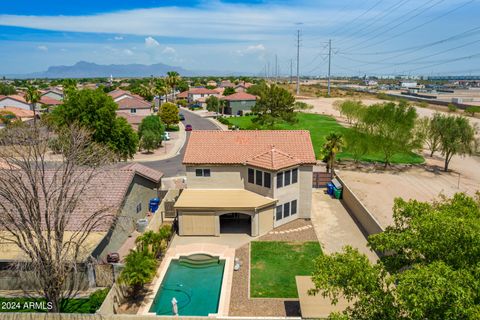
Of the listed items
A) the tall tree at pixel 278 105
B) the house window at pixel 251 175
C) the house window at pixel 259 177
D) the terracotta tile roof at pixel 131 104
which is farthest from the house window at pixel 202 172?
the terracotta tile roof at pixel 131 104

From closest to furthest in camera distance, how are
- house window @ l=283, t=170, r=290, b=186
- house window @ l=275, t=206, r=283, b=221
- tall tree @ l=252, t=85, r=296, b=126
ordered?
house window @ l=283, t=170, r=290, b=186 → house window @ l=275, t=206, r=283, b=221 → tall tree @ l=252, t=85, r=296, b=126

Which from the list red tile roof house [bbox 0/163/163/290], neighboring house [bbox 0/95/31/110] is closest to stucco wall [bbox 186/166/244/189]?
red tile roof house [bbox 0/163/163/290]

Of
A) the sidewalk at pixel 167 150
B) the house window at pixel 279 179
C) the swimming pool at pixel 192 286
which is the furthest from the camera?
the sidewalk at pixel 167 150

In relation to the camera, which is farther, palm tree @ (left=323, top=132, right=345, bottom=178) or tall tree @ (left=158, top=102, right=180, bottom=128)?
tall tree @ (left=158, top=102, right=180, bottom=128)

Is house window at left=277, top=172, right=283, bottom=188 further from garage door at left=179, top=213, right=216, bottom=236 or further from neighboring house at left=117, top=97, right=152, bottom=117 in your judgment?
neighboring house at left=117, top=97, right=152, bottom=117

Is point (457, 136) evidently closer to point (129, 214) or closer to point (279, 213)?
point (279, 213)

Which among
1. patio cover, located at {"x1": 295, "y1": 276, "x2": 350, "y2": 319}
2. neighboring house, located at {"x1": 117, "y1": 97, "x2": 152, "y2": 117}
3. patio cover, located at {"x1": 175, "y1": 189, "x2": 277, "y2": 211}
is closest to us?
patio cover, located at {"x1": 295, "y1": 276, "x2": 350, "y2": 319}

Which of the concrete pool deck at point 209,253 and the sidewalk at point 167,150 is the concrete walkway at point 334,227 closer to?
the concrete pool deck at point 209,253
